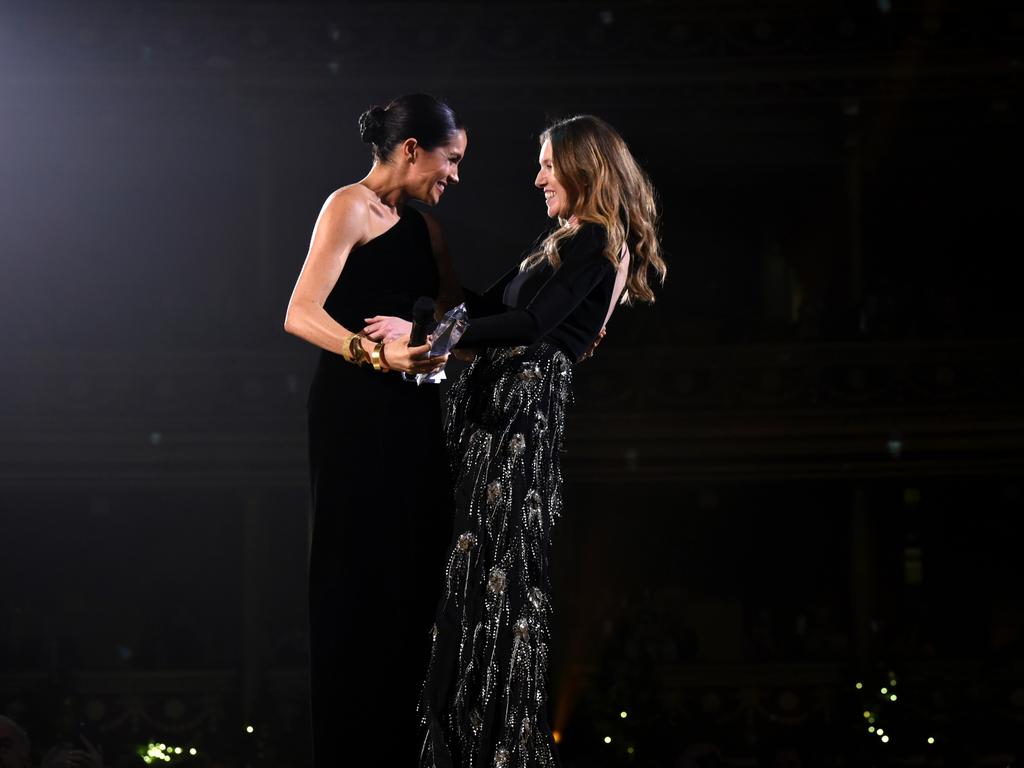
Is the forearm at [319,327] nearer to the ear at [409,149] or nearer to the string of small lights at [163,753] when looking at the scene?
the ear at [409,149]

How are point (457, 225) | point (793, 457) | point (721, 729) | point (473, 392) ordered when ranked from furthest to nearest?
point (457, 225)
point (793, 457)
point (721, 729)
point (473, 392)

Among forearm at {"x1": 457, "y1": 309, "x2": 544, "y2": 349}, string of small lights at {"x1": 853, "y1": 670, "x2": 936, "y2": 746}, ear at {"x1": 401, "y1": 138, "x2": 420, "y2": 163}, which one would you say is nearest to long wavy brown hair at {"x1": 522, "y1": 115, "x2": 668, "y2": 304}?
forearm at {"x1": 457, "y1": 309, "x2": 544, "y2": 349}

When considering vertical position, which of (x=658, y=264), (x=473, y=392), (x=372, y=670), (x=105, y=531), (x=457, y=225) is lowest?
(x=372, y=670)

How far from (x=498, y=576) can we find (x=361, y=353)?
2.15 feet

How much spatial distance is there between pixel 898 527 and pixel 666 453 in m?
4.03

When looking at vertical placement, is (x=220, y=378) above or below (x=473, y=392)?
above

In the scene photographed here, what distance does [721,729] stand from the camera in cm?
1207

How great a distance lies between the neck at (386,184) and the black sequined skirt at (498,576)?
0.46 metres

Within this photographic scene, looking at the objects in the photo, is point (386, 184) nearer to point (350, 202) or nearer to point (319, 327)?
point (350, 202)

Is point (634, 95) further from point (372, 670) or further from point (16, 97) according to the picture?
point (372, 670)

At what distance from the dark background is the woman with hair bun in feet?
24.7

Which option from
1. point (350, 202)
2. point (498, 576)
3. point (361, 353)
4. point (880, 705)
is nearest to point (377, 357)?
point (361, 353)

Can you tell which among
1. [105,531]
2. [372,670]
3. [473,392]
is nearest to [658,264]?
[473,392]

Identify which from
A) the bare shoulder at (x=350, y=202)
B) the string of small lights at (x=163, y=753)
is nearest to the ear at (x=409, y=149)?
the bare shoulder at (x=350, y=202)
